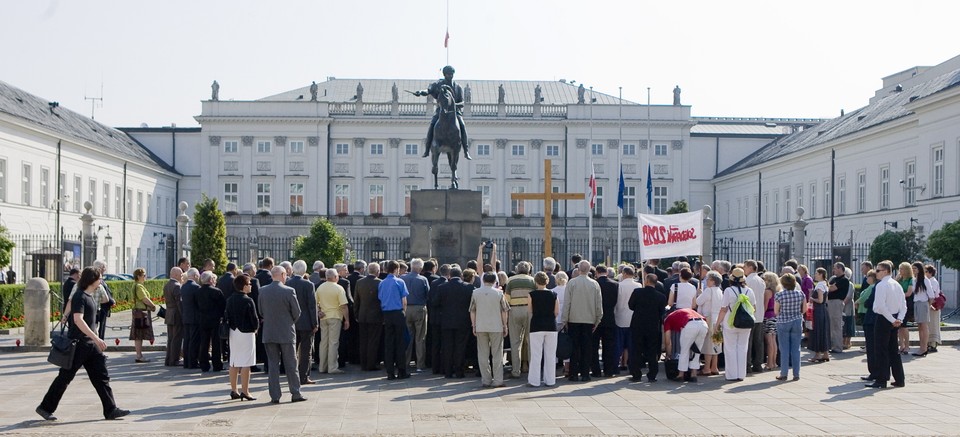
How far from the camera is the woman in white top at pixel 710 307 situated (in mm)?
16234

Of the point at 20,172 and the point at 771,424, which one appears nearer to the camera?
the point at 771,424

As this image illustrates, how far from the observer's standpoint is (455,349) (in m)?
16.8

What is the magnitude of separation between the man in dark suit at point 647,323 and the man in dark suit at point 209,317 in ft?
20.6

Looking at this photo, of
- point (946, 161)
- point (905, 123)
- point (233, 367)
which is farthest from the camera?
point (905, 123)

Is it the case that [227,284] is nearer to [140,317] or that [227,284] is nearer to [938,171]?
[140,317]

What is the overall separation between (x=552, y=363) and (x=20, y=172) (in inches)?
1700

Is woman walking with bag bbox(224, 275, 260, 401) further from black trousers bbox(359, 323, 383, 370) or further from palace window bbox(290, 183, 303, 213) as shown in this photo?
palace window bbox(290, 183, 303, 213)

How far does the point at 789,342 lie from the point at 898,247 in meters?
24.5

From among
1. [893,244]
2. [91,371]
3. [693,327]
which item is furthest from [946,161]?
[91,371]

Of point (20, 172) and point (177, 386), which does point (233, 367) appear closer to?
point (177, 386)

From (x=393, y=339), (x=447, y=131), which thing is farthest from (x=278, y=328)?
(x=447, y=131)

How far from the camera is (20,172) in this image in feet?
170

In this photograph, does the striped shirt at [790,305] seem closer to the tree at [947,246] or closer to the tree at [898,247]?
the tree at [947,246]

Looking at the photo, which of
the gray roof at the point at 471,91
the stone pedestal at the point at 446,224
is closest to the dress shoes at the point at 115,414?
the stone pedestal at the point at 446,224
